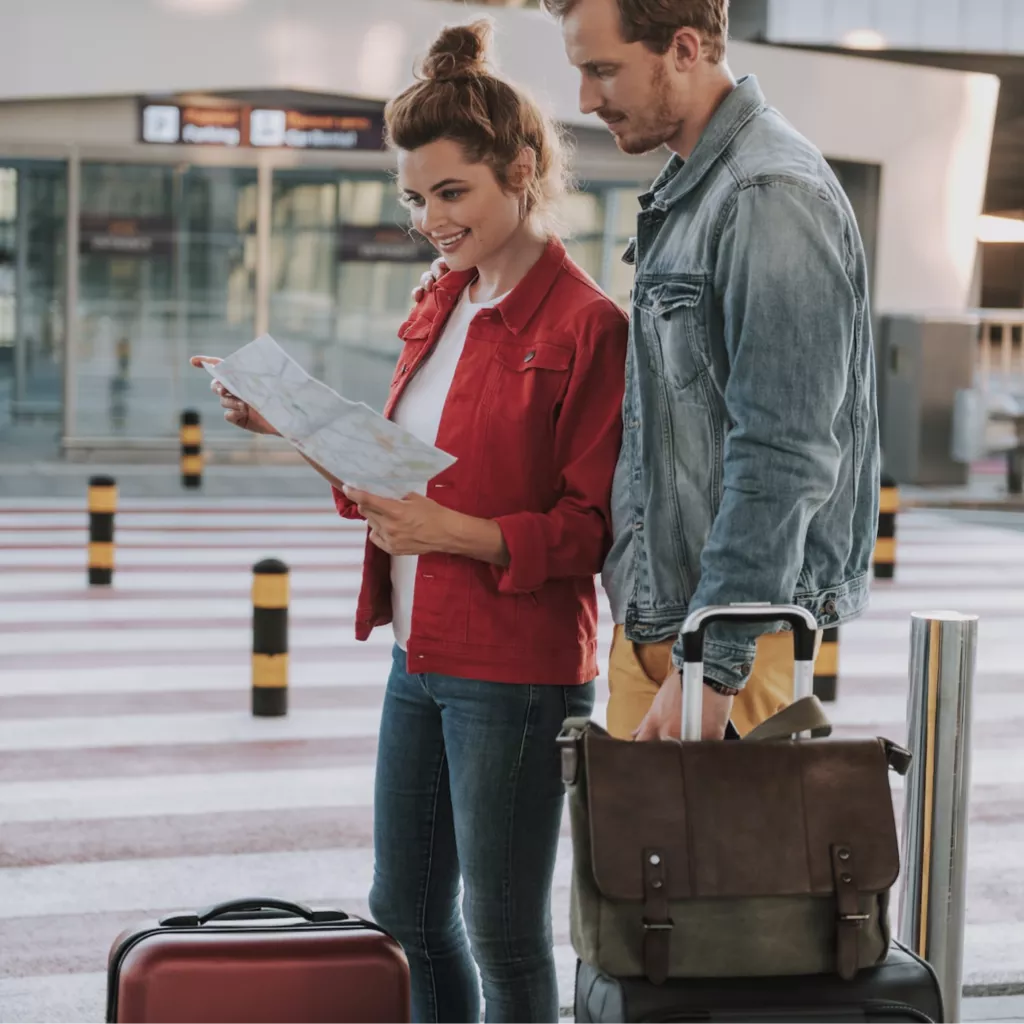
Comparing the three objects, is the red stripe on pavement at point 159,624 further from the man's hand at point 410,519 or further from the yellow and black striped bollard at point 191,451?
the man's hand at point 410,519

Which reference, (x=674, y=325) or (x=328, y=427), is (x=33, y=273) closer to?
(x=328, y=427)

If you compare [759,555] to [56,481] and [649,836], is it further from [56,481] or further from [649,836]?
[56,481]

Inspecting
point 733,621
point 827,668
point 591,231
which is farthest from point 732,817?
point 591,231

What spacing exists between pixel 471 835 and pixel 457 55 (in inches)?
52.0

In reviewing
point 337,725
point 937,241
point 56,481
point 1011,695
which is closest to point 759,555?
point 337,725

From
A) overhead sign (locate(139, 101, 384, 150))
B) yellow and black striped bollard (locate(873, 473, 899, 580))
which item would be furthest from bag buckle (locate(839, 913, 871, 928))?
overhead sign (locate(139, 101, 384, 150))

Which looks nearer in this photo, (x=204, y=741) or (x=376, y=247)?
(x=204, y=741)

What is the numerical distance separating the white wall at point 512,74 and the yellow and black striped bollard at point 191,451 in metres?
3.88

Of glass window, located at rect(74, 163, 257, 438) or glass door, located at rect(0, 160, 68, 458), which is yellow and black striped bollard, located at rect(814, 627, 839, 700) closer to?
glass window, located at rect(74, 163, 257, 438)

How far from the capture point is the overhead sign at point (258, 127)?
1755cm

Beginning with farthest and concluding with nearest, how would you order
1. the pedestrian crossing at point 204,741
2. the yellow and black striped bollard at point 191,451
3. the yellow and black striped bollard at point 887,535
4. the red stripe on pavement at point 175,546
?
the yellow and black striped bollard at point 191,451 < the red stripe on pavement at point 175,546 < the yellow and black striped bollard at point 887,535 < the pedestrian crossing at point 204,741

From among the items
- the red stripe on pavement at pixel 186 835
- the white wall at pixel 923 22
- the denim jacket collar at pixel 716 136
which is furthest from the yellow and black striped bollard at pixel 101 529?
the white wall at pixel 923 22

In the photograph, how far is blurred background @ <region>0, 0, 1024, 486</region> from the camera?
17.3m

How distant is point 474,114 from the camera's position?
285 cm
